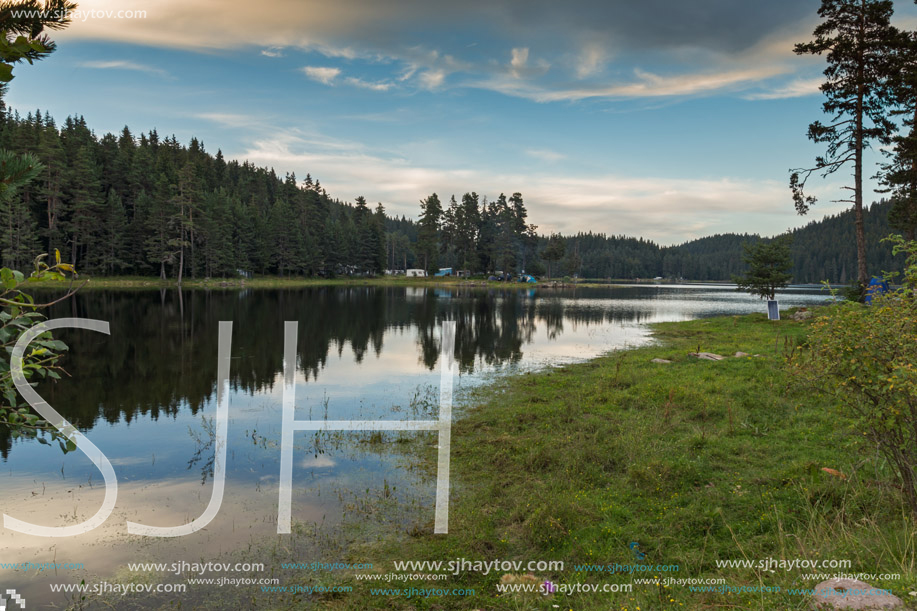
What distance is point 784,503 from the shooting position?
6902 millimetres

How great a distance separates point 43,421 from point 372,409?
12.4 meters

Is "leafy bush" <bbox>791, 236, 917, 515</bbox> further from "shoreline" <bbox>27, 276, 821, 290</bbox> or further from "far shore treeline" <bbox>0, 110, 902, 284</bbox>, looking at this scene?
"shoreline" <bbox>27, 276, 821, 290</bbox>

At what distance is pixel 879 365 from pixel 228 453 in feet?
39.9

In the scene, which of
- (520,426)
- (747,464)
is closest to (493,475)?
(520,426)

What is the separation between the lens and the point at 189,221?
69.1 m

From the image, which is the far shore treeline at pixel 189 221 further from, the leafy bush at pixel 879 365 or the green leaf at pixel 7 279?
the green leaf at pixel 7 279

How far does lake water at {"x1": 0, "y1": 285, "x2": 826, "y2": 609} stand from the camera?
274 inches

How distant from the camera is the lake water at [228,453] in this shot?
22.9 feet

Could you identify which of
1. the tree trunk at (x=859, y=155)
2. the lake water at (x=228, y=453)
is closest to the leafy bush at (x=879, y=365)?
the lake water at (x=228, y=453)

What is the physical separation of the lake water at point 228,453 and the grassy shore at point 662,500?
Result: 1181 millimetres

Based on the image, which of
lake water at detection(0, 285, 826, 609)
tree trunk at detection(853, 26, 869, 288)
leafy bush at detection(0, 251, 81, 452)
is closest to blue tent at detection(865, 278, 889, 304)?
lake water at detection(0, 285, 826, 609)

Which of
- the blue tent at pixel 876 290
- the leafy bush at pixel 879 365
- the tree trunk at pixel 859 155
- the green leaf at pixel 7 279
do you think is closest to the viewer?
the green leaf at pixel 7 279

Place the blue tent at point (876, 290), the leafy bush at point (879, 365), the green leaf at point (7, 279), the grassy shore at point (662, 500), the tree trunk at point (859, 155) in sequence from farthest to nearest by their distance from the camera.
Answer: the tree trunk at point (859, 155)
the blue tent at point (876, 290)
the grassy shore at point (662, 500)
the leafy bush at point (879, 365)
the green leaf at point (7, 279)

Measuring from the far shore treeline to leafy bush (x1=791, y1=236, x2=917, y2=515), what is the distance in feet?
127
